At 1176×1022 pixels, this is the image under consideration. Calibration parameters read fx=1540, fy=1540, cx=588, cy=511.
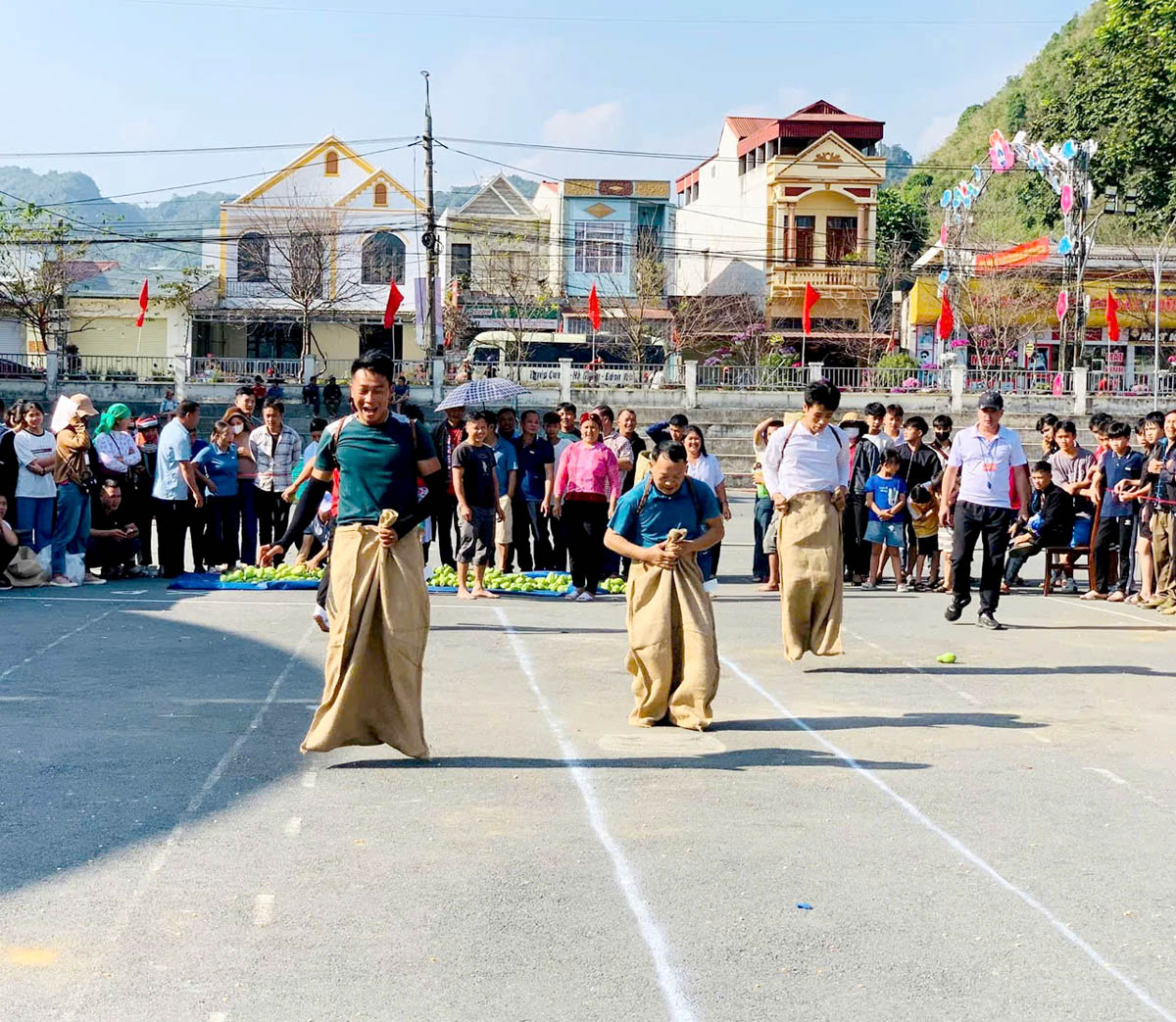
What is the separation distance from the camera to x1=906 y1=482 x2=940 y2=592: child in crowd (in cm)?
1697

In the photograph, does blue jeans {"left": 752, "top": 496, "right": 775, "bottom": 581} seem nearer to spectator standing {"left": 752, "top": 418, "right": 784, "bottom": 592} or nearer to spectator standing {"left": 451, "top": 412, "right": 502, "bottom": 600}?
spectator standing {"left": 752, "top": 418, "right": 784, "bottom": 592}

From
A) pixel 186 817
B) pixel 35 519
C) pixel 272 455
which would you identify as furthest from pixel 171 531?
pixel 186 817

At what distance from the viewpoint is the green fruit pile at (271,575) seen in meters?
16.3

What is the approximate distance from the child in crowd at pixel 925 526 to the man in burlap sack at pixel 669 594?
807 centimetres

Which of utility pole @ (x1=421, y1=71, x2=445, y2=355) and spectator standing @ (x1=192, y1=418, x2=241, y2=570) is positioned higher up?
utility pole @ (x1=421, y1=71, x2=445, y2=355)

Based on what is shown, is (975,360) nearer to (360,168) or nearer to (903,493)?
(360,168)

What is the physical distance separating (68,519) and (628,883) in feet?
38.5

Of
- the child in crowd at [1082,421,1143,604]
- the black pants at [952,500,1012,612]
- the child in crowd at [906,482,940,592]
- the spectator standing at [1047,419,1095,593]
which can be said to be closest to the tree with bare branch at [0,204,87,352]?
the child in crowd at [906,482,940,592]

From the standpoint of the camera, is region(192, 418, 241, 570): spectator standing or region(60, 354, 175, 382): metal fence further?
region(60, 354, 175, 382): metal fence

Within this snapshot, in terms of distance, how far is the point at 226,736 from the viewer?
8.53m

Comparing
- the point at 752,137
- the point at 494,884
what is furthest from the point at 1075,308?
the point at 494,884

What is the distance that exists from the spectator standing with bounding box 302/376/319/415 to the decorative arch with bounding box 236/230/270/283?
20.7 metres

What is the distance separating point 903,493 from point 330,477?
32.4 ft

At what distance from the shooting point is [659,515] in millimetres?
9203
